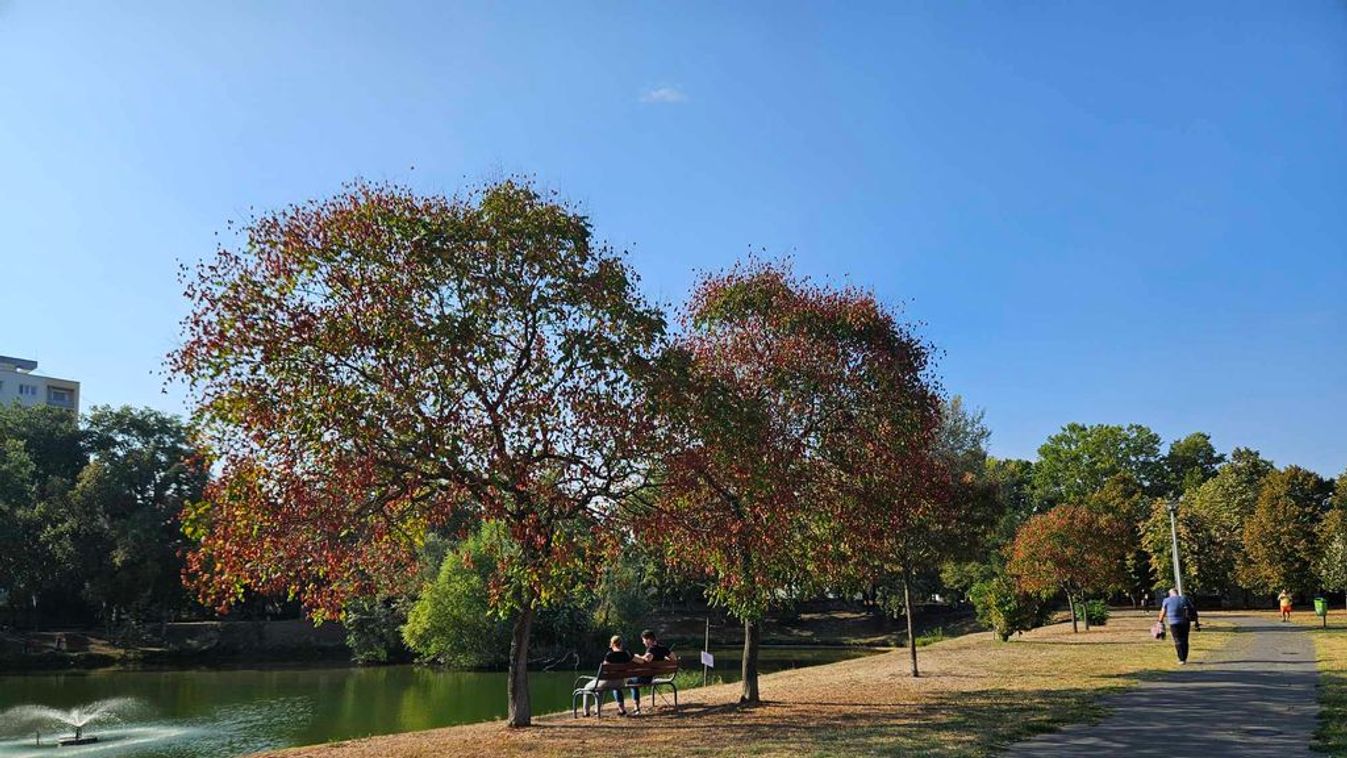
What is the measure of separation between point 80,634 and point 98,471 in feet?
29.8

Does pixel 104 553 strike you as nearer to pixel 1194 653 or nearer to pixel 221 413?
pixel 221 413

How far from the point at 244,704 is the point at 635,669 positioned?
2276cm

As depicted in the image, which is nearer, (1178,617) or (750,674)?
(750,674)

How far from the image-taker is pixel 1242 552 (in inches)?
2088

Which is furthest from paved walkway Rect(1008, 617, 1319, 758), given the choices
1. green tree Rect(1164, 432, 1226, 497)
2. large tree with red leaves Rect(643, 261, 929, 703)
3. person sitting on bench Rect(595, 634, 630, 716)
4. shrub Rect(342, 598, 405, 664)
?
green tree Rect(1164, 432, 1226, 497)

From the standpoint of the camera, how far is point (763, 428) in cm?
1399

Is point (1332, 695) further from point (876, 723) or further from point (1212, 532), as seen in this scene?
point (1212, 532)

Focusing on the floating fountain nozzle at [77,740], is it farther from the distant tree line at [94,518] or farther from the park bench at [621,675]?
the distant tree line at [94,518]

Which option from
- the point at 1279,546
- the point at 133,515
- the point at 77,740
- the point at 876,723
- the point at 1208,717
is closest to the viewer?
the point at 1208,717

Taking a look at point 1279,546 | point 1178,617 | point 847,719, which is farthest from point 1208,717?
point 1279,546

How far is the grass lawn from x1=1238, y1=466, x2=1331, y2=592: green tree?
2538 centimetres

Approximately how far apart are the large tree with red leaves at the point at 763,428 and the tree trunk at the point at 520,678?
8.27 ft

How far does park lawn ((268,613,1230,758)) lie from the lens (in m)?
11.0

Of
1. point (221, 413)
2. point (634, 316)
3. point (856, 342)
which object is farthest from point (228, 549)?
point (856, 342)
